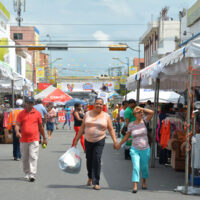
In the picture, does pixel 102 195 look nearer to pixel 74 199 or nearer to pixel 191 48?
pixel 74 199

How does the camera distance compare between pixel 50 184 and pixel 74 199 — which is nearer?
pixel 74 199

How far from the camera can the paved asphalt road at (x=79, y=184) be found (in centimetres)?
779

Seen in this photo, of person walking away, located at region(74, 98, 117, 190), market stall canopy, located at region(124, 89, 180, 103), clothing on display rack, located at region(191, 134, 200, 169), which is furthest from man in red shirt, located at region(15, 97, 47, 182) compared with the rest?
market stall canopy, located at region(124, 89, 180, 103)

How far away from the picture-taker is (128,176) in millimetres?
9992

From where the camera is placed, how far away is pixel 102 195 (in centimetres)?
783

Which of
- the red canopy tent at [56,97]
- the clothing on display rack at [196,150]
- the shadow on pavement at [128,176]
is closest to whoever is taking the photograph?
the clothing on display rack at [196,150]

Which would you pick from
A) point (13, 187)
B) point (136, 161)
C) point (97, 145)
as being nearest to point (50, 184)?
point (13, 187)

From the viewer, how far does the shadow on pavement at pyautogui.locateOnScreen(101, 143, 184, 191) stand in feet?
28.8

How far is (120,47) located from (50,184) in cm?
1709

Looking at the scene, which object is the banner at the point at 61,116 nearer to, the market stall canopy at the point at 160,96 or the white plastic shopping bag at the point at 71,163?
the market stall canopy at the point at 160,96

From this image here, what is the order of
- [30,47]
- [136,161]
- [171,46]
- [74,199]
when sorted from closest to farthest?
[74,199] → [136,161] → [30,47] → [171,46]

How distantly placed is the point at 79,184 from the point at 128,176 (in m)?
1.51

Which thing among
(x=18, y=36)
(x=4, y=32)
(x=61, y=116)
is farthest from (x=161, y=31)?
(x=18, y=36)

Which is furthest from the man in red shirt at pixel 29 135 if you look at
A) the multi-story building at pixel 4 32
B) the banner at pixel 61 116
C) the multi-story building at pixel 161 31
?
the multi-story building at pixel 161 31
